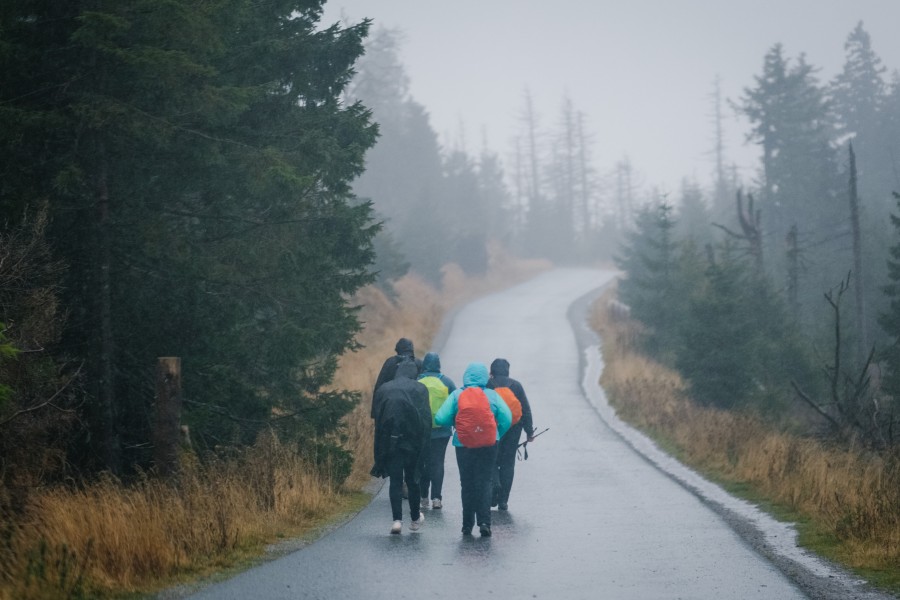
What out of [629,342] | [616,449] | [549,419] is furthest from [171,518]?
[629,342]

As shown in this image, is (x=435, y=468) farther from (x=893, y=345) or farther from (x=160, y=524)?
(x=893, y=345)

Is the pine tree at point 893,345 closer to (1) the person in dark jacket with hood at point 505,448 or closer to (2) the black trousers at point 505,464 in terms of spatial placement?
(1) the person in dark jacket with hood at point 505,448

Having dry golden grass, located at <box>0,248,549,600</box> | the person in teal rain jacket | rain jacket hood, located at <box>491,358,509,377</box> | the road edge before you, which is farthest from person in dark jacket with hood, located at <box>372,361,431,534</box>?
the road edge

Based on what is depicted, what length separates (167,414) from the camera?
35.4 ft

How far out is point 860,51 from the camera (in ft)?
265

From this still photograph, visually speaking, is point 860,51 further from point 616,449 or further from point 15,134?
point 15,134

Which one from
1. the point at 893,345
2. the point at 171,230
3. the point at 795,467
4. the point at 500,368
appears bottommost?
the point at 795,467

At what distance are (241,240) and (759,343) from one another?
16907mm

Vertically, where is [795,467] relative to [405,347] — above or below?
below

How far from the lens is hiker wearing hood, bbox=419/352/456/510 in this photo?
12578mm

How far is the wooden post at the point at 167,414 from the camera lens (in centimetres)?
1073

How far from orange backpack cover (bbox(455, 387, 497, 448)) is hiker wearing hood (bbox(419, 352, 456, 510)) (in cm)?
130

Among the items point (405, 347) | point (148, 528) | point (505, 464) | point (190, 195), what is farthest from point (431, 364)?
point (190, 195)

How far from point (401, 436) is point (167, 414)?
100 inches
